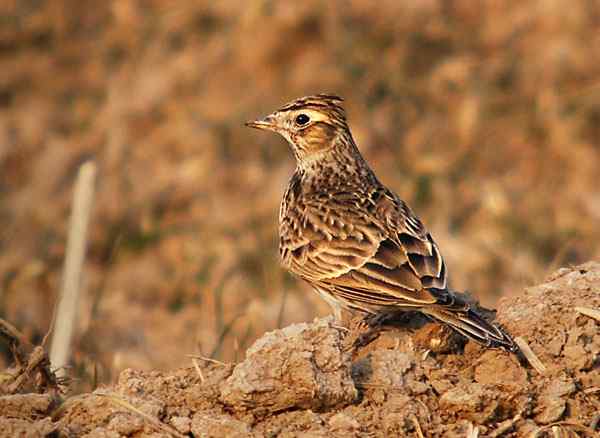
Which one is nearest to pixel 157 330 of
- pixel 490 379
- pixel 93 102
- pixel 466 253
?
pixel 466 253

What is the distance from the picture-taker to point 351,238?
6.10 meters

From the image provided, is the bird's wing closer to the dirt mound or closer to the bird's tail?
the bird's tail

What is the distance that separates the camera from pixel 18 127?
40.6 feet

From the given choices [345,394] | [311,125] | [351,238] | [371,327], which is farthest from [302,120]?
[345,394]

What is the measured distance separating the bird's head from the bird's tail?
73.7 inches

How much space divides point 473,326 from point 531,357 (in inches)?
10.5

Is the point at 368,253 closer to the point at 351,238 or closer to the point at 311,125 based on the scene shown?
the point at 351,238

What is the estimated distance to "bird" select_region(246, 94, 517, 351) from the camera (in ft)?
18.1

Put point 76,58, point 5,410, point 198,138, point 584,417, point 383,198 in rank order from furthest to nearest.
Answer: point 76,58, point 198,138, point 383,198, point 584,417, point 5,410

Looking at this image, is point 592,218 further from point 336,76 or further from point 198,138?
point 198,138

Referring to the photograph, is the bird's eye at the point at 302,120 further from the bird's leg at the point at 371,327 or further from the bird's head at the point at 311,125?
the bird's leg at the point at 371,327

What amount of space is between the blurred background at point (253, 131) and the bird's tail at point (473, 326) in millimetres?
5085

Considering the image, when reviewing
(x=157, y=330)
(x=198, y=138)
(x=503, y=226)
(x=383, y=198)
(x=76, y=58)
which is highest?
(x=76, y=58)

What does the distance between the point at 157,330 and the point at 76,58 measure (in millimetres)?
3988
